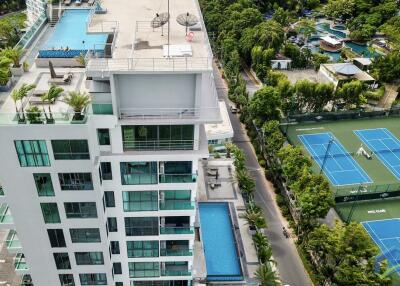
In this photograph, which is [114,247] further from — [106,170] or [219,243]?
[219,243]

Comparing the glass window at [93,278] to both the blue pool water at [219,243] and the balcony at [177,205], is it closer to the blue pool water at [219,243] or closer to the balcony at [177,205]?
the balcony at [177,205]

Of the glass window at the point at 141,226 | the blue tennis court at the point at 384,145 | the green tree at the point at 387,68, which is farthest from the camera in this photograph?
the green tree at the point at 387,68

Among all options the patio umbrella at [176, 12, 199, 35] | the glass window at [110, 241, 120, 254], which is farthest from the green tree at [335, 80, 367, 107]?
the glass window at [110, 241, 120, 254]

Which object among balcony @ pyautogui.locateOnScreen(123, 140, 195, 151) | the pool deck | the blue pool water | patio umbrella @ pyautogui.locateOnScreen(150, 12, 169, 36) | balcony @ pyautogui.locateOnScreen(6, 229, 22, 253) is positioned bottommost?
the pool deck

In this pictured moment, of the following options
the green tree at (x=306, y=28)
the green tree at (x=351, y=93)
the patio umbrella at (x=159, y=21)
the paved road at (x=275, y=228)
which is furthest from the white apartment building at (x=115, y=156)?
the green tree at (x=306, y=28)

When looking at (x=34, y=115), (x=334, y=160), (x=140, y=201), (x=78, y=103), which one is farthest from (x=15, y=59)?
(x=334, y=160)

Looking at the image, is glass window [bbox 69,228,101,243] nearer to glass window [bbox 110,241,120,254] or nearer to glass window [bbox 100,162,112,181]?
glass window [bbox 110,241,120,254]
